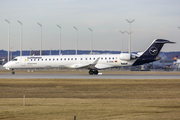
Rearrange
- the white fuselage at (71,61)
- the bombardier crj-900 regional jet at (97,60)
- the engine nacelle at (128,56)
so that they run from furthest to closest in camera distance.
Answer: the white fuselage at (71,61)
the bombardier crj-900 regional jet at (97,60)
the engine nacelle at (128,56)

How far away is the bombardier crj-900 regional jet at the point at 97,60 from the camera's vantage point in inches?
1793

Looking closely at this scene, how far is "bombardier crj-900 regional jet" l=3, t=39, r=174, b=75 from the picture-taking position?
45531 mm

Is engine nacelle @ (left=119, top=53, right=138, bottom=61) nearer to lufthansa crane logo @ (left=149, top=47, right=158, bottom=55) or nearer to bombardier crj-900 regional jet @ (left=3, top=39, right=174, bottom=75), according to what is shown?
bombardier crj-900 regional jet @ (left=3, top=39, right=174, bottom=75)

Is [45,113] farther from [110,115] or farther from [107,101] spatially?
[107,101]

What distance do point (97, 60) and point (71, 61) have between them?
→ 4705mm

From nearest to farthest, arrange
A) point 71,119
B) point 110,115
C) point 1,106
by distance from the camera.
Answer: point 71,119 < point 110,115 < point 1,106

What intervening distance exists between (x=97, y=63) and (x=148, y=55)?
322 inches

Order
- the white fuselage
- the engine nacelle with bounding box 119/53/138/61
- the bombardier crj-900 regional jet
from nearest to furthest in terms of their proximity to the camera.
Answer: the engine nacelle with bounding box 119/53/138/61
the bombardier crj-900 regional jet
the white fuselage

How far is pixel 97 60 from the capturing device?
4500 cm

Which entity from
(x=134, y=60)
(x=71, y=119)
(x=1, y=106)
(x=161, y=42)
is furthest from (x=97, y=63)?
(x=71, y=119)

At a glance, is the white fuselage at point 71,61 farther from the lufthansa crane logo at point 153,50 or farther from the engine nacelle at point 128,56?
the lufthansa crane logo at point 153,50

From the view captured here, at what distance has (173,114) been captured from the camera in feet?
50.3

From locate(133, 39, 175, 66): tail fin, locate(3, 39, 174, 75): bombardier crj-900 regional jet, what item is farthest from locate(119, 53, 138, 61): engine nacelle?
locate(133, 39, 175, 66): tail fin

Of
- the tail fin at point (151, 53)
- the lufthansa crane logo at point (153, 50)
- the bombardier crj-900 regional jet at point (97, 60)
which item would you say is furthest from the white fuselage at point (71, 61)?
the lufthansa crane logo at point (153, 50)
